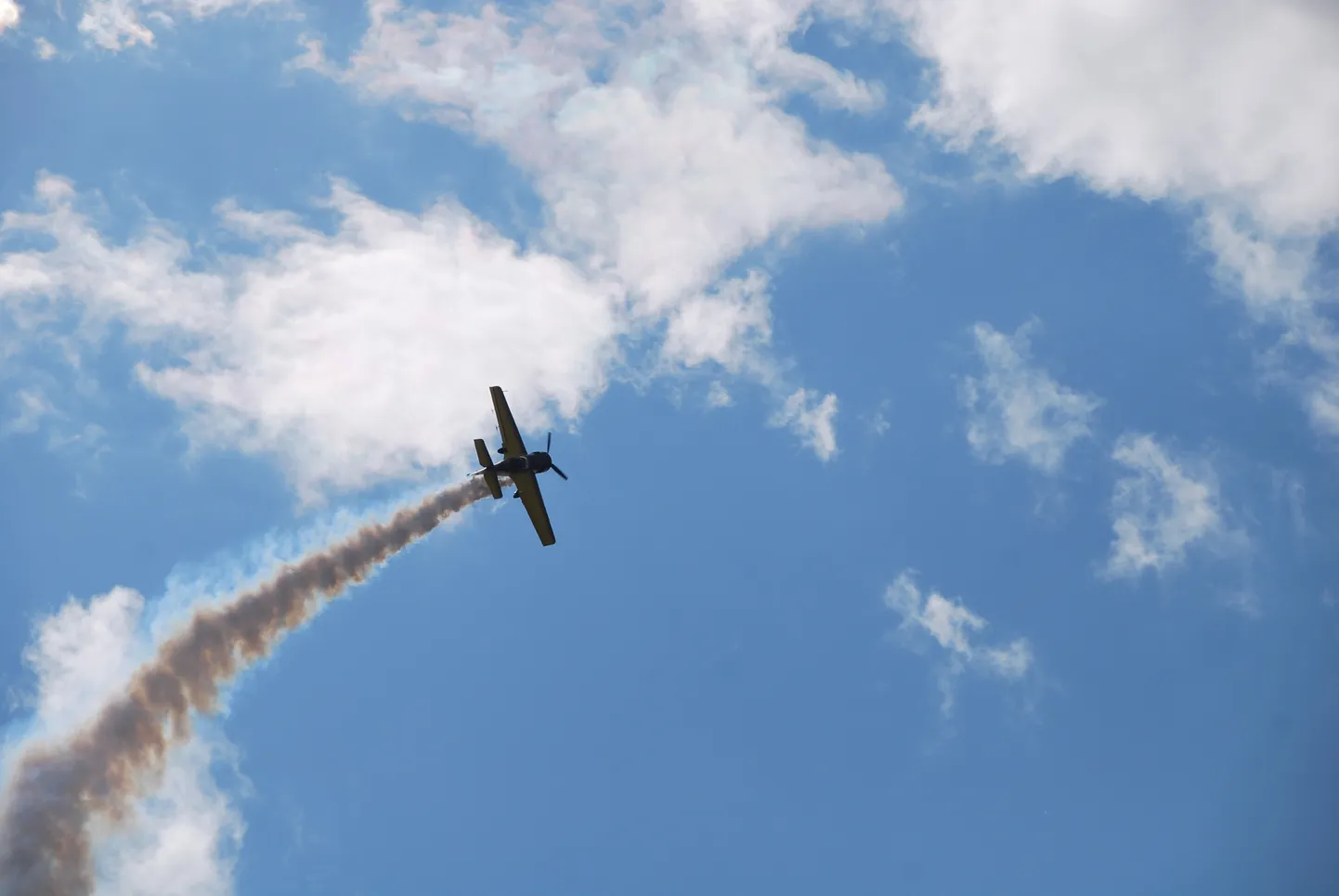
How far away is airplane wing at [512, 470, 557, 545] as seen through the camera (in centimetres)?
7381

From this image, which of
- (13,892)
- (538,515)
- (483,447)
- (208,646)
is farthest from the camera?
(538,515)

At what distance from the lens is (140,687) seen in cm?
6166

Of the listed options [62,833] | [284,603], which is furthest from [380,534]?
[62,833]

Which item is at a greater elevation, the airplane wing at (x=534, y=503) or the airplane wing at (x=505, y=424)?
the airplane wing at (x=505, y=424)

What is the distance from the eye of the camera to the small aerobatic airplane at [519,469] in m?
71.2

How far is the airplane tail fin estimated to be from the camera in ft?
229

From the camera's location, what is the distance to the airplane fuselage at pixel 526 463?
71.8m

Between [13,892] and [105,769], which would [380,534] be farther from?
[13,892]

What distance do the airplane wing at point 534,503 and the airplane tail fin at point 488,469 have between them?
2728 mm

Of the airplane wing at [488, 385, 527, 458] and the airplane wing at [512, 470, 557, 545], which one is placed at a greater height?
the airplane wing at [488, 385, 527, 458]

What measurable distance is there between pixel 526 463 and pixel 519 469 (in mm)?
761

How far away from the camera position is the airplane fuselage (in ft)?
236

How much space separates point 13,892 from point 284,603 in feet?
67.9

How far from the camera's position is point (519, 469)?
7238cm
